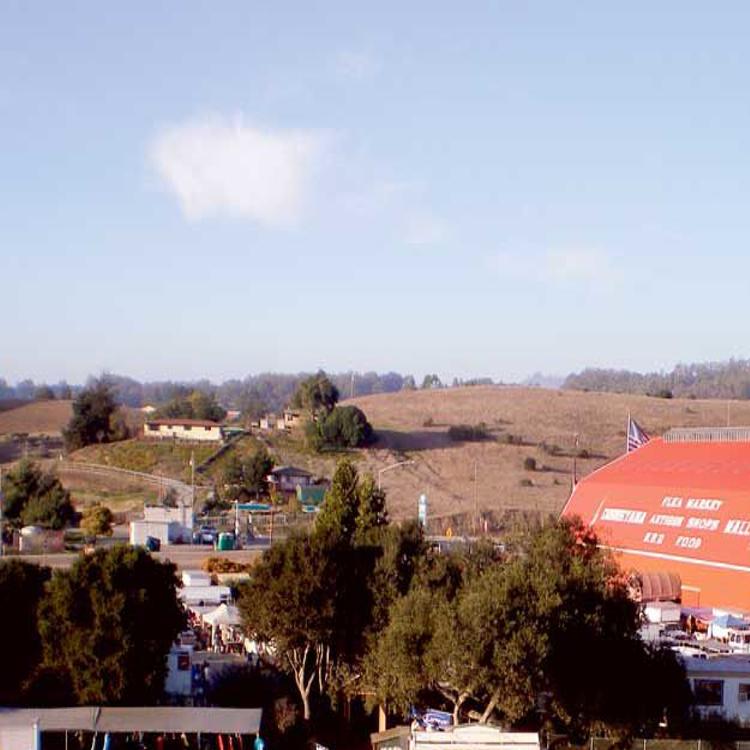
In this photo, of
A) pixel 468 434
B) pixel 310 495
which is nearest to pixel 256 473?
pixel 310 495

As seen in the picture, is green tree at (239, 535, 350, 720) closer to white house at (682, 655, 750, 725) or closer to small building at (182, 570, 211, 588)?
white house at (682, 655, 750, 725)

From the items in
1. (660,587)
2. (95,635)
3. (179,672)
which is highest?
(95,635)

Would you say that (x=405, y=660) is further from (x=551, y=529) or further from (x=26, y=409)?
(x=26, y=409)

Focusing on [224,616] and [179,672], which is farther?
[224,616]

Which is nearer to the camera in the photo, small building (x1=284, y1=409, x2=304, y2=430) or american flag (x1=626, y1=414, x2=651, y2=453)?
american flag (x1=626, y1=414, x2=651, y2=453)

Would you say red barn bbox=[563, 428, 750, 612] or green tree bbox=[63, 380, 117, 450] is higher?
green tree bbox=[63, 380, 117, 450]

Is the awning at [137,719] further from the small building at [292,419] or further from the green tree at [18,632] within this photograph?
the small building at [292,419]

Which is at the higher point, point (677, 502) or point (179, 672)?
point (677, 502)

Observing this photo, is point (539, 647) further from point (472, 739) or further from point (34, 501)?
point (34, 501)

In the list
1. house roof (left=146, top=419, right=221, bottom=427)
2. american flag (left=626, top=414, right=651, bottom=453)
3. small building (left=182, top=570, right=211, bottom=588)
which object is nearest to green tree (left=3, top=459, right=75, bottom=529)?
small building (left=182, top=570, right=211, bottom=588)
